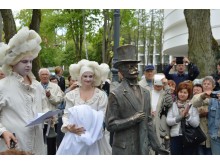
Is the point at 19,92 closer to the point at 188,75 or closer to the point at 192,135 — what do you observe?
the point at 192,135

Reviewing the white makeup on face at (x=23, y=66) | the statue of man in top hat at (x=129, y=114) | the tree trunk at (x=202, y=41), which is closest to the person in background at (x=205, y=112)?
the statue of man in top hat at (x=129, y=114)

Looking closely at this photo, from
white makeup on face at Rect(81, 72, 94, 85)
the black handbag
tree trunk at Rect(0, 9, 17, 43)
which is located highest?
tree trunk at Rect(0, 9, 17, 43)

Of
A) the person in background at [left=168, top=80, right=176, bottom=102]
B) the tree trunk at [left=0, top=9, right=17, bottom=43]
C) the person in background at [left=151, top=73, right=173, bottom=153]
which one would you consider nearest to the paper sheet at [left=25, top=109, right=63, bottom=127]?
the person in background at [left=151, top=73, right=173, bottom=153]

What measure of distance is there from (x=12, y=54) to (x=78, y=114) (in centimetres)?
131

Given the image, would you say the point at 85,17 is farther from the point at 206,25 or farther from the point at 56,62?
the point at 56,62

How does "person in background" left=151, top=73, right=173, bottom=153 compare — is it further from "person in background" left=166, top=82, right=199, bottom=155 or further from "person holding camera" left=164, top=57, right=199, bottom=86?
"person holding camera" left=164, top=57, right=199, bottom=86

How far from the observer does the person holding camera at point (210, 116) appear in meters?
6.02

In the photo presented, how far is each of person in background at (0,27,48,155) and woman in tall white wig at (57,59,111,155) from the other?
76 cm

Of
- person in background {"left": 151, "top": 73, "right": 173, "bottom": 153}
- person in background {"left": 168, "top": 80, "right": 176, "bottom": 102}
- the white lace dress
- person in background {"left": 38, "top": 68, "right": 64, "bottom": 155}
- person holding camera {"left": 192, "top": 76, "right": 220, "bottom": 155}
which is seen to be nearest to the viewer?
person in background {"left": 38, "top": 68, "right": 64, "bottom": 155}

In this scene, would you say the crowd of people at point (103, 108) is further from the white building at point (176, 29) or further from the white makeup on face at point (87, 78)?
the white building at point (176, 29)

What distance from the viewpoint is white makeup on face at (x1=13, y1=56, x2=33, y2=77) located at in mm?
4176

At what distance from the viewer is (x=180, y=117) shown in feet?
20.4

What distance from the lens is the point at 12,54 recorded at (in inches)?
163

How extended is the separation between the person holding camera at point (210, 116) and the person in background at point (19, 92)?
2.70m
